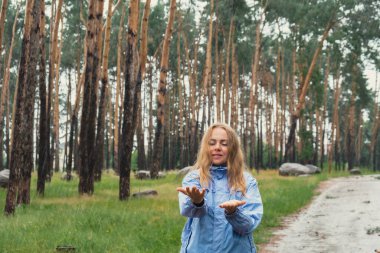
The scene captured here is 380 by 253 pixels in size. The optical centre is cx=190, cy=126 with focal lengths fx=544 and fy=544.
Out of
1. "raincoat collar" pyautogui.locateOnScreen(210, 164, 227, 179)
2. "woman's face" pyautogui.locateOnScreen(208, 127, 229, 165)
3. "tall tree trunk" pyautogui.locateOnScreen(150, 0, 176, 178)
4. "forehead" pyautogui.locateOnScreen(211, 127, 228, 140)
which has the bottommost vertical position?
"raincoat collar" pyautogui.locateOnScreen(210, 164, 227, 179)

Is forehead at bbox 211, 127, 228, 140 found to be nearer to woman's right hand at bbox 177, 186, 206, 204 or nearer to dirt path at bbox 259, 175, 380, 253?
woman's right hand at bbox 177, 186, 206, 204

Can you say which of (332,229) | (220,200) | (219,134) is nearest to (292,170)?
(332,229)

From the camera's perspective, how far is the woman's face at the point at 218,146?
316 centimetres

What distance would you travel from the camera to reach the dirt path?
862 centimetres

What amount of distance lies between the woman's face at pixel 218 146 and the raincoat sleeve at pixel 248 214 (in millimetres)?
189

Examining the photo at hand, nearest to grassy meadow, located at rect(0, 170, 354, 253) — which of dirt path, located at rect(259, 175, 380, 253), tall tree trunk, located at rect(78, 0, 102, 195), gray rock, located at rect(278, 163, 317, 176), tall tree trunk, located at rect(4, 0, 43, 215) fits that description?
dirt path, located at rect(259, 175, 380, 253)

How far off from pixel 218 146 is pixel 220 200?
0.33 m

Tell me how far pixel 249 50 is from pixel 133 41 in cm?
2597

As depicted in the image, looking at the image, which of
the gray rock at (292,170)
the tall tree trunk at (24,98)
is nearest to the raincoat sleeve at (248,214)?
the tall tree trunk at (24,98)

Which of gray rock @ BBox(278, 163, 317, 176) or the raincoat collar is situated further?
gray rock @ BBox(278, 163, 317, 176)

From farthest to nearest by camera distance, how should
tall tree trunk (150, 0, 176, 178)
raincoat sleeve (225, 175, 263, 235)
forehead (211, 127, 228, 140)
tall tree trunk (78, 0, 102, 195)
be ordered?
tall tree trunk (150, 0, 176, 178) < tall tree trunk (78, 0, 102, 195) < forehead (211, 127, 228, 140) < raincoat sleeve (225, 175, 263, 235)

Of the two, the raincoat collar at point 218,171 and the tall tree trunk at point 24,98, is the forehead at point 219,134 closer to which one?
the raincoat collar at point 218,171

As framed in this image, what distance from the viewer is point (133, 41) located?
14.4 m

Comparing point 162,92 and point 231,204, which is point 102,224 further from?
point 162,92
